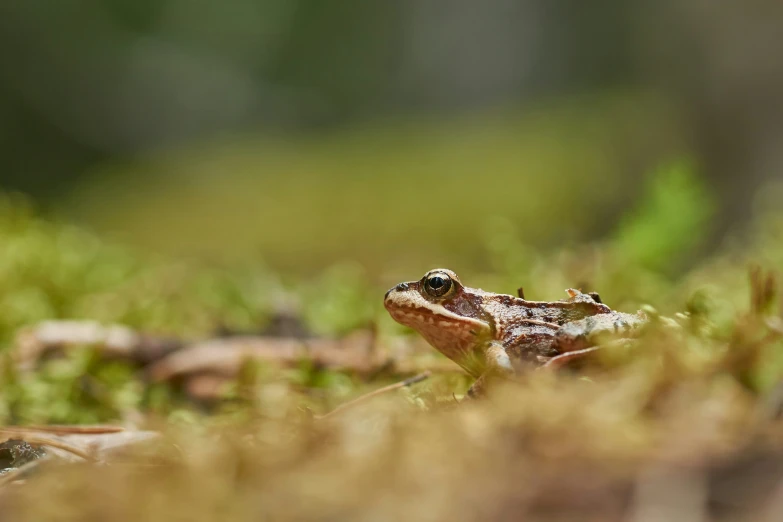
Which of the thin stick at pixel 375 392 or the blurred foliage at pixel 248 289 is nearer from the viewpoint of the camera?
the thin stick at pixel 375 392

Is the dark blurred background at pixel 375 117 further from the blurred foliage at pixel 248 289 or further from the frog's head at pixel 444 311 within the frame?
the frog's head at pixel 444 311

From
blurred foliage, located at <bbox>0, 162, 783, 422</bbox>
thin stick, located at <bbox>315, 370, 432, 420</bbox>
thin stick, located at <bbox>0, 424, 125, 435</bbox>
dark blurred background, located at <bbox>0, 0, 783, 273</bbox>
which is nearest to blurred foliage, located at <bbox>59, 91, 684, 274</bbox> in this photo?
dark blurred background, located at <bbox>0, 0, 783, 273</bbox>

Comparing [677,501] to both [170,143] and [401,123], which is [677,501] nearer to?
[401,123]

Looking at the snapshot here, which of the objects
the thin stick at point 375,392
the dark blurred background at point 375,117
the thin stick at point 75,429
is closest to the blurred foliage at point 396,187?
the dark blurred background at point 375,117

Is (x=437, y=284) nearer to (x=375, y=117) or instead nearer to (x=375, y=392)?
(x=375, y=392)

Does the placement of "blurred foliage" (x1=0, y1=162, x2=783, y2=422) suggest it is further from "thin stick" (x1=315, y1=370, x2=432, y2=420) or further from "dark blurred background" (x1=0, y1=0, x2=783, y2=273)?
"dark blurred background" (x1=0, y1=0, x2=783, y2=273)

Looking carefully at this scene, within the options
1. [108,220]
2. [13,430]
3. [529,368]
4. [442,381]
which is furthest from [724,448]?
[108,220]

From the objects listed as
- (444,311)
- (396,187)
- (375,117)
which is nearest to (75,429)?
(444,311)
